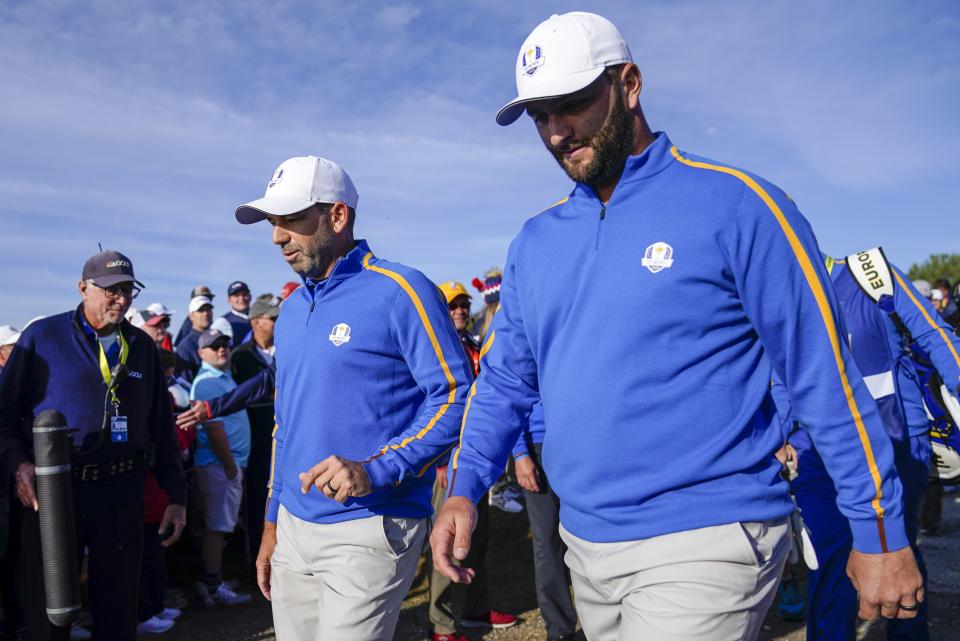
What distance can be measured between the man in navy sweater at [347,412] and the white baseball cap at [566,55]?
4.21ft

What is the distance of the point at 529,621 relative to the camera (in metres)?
6.18

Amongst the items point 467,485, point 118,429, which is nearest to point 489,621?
point 118,429

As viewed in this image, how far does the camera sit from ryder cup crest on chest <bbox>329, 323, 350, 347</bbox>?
3328 mm

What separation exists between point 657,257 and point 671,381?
31 cm

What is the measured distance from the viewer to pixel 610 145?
7.43ft

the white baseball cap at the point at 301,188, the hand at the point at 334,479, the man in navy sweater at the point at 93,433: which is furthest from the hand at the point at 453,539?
the man in navy sweater at the point at 93,433

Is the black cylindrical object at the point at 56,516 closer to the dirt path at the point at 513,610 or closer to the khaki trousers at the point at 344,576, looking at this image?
the khaki trousers at the point at 344,576

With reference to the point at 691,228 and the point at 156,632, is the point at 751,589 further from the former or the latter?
the point at 156,632

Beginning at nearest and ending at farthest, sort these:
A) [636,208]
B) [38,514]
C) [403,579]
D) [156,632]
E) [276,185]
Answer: [636,208]
[403,579]
[276,185]
[38,514]
[156,632]

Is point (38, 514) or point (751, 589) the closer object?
point (751, 589)

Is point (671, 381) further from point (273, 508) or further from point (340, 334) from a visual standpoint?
point (273, 508)

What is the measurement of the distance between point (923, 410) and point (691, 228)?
3218 millimetres

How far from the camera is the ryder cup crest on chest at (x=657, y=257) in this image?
6.90 feet

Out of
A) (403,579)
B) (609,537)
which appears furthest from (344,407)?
(609,537)
